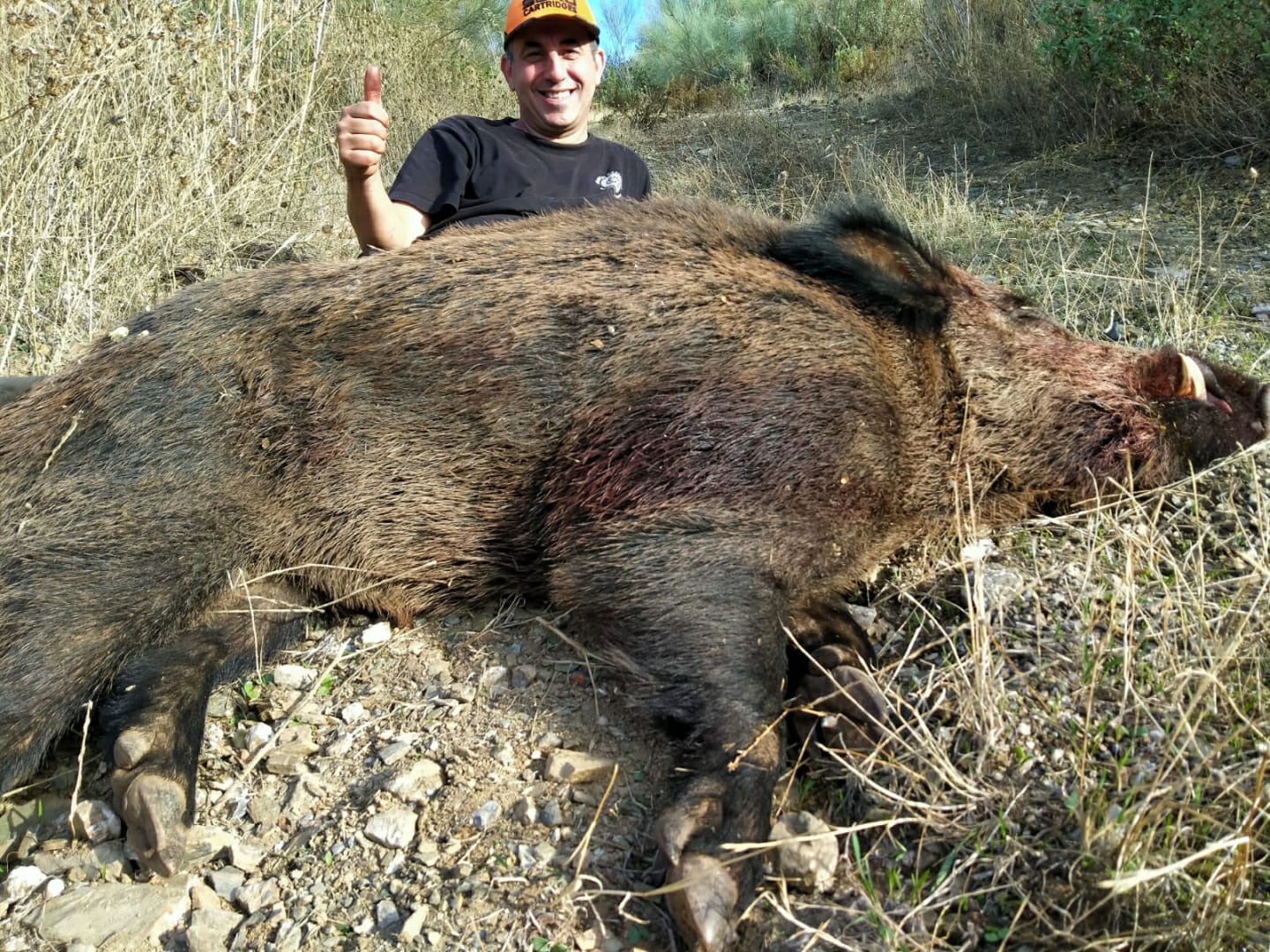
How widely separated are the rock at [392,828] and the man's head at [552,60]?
316cm

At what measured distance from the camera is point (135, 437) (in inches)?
104

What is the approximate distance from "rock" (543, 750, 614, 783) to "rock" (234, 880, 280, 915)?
0.62 metres

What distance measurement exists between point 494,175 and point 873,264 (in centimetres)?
188

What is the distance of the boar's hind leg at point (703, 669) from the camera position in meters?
1.89

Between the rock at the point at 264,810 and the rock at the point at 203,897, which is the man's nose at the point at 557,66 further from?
the rock at the point at 203,897

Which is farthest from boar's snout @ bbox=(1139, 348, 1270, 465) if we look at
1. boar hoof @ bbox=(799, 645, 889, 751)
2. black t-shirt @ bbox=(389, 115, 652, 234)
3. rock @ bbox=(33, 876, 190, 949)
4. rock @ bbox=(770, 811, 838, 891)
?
rock @ bbox=(33, 876, 190, 949)

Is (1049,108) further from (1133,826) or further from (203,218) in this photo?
(1133,826)

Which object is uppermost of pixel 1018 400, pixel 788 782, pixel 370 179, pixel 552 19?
pixel 552 19

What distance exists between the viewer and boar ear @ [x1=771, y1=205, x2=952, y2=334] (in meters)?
2.86

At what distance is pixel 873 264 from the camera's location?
9.44 ft

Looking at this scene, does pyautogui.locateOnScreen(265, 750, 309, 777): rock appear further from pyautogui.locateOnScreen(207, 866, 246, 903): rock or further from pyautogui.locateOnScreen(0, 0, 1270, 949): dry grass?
pyautogui.locateOnScreen(0, 0, 1270, 949): dry grass

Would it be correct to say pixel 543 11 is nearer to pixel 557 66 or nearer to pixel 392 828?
pixel 557 66

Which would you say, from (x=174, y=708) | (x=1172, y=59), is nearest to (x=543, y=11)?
(x=174, y=708)

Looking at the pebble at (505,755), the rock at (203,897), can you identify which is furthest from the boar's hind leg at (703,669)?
the rock at (203,897)
